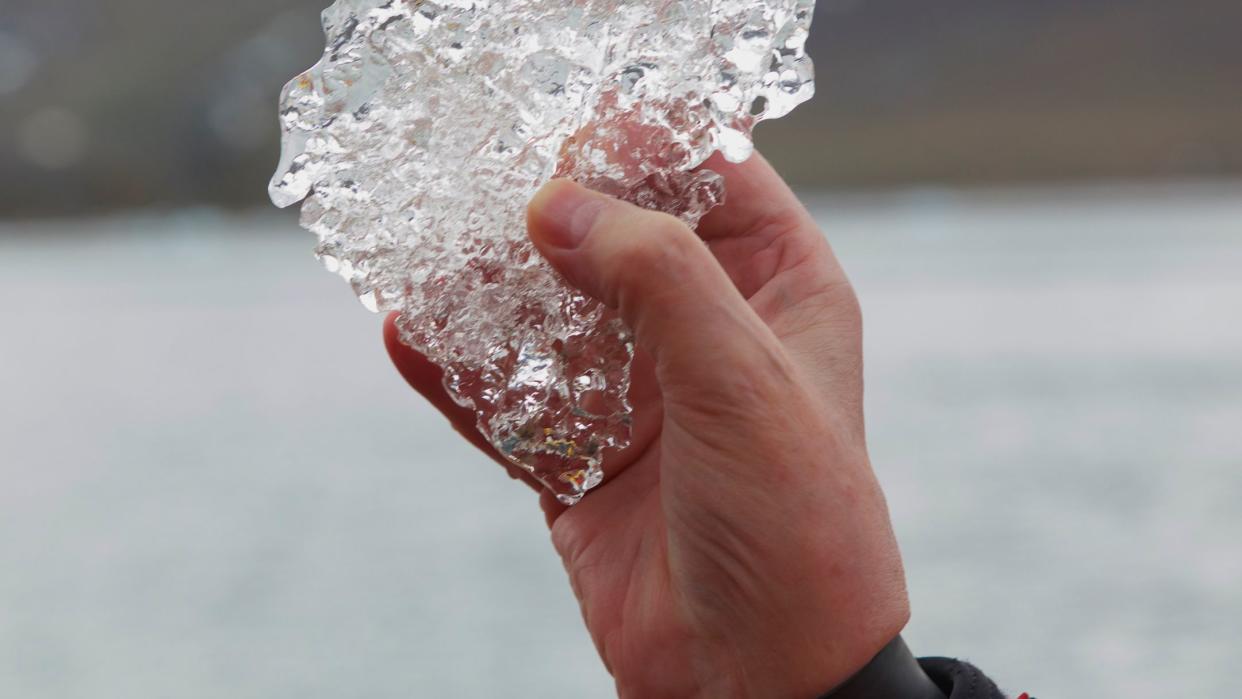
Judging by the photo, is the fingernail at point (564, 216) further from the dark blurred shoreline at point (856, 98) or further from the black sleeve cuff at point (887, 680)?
the dark blurred shoreline at point (856, 98)

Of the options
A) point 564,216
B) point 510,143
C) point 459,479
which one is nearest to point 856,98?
point 459,479

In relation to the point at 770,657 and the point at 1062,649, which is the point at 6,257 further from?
the point at 770,657

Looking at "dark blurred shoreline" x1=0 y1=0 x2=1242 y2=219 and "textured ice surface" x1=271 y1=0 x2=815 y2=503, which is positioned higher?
"dark blurred shoreline" x1=0 y1=0 x2=1242 y2=219

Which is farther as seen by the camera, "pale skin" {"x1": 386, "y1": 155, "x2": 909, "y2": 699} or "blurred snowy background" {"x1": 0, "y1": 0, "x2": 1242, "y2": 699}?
"blurred snowy background" {"x1": 0, "y1": 0, "x2": 1242, "y2": 699}

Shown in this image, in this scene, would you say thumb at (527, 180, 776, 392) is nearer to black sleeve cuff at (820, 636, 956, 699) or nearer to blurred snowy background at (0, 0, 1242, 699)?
black sleeve cuff at (820, 636, 956, 699)

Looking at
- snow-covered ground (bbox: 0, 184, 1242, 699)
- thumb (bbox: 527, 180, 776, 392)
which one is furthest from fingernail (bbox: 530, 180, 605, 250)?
snow-covered ground (bbox: 0, 184, 1242, 699)

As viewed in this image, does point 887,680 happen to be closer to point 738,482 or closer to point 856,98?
point 738,482

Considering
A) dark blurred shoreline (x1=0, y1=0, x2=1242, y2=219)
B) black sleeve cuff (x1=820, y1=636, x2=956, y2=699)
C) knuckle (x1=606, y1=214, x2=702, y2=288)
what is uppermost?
dark blurred shoreline (x1=0, y1=0, x2=1242, y2=219)

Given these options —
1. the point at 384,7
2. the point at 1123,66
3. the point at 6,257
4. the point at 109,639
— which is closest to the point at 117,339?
the point at 109,639

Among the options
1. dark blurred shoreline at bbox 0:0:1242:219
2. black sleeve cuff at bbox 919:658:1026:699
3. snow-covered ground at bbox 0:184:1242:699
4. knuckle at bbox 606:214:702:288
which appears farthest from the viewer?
dark blurred shoreline at bbox 0:0:1242:219
